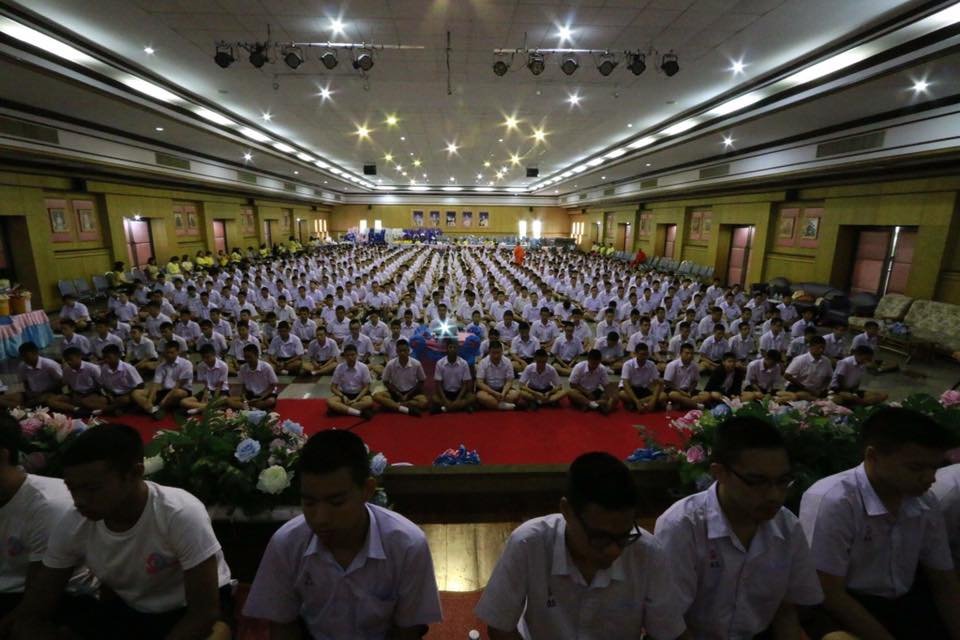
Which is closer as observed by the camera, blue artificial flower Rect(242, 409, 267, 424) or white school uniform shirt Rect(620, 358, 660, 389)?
blue artificial flower Rect(242, 409, 267, 424)

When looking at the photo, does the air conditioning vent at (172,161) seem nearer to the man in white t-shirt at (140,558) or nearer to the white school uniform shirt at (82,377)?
the white school uniform shirt at (82,377)

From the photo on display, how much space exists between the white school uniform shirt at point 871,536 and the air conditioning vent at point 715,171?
14.2 metres

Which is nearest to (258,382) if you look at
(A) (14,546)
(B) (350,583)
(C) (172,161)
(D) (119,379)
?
(D) (119,379)

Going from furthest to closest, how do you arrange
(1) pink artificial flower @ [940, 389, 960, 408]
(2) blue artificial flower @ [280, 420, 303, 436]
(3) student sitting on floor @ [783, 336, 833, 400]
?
(3) student sitting on floor @ [783, 336, 833, 400], (1) pink artificial flower @ [940, 389, 960, 408], (2) blue artificial flower @ [280, 420, 303, 436]

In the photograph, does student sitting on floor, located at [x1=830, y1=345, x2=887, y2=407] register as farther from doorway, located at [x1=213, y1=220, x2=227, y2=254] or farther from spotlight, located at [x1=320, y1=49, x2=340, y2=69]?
doorway, located at [x1=213, y1=220, x2=227, y2=254]

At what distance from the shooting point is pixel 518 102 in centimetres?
990

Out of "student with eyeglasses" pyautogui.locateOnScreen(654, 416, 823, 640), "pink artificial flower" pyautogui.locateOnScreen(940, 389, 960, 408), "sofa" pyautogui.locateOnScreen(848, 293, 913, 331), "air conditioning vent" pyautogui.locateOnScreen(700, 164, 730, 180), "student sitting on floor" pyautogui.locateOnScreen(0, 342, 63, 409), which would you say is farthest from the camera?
"air conditioning vent" pyautogui.locateOnScreen(700, 164, 730, 180)

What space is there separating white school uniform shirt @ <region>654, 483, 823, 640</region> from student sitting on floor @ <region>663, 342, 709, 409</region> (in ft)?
15.1

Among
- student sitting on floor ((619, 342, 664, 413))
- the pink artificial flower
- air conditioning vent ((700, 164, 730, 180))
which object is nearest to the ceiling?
air conditioning vent ((700, 164, 730, 180))

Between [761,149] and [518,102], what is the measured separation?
7327 millimetres

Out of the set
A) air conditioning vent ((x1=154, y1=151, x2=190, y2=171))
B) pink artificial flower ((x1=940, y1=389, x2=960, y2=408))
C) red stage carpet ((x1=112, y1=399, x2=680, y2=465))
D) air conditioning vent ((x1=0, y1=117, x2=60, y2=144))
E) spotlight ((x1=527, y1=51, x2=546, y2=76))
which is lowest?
red stage carpet ((x1=112, y1=399, x2=680, y2=465))

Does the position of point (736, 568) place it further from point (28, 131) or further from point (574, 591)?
point (28, 131)

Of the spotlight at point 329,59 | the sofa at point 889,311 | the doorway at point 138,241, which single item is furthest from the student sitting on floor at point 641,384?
the doorway at point 138,241

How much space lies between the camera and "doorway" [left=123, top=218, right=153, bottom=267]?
49.2 feet
